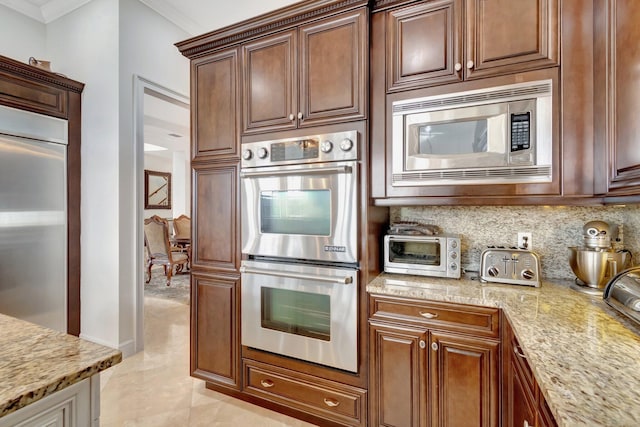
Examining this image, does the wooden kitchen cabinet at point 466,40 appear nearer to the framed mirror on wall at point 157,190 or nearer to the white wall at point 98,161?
the white wall at point 98,161

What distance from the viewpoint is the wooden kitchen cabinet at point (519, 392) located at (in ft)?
3.09

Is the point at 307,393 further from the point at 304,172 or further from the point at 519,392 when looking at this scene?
the point at 304,172

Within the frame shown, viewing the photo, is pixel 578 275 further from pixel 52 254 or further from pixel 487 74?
pixel 52 254

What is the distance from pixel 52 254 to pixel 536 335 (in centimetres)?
352

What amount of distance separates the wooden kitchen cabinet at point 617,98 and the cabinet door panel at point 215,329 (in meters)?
2.03

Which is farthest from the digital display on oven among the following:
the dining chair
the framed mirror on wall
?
the framed mirror on wall

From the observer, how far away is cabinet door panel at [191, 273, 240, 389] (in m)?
2.10

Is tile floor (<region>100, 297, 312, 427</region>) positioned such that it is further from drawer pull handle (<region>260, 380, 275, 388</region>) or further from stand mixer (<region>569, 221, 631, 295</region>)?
stand mixer (<region>569, 221, 631, 295</region>)

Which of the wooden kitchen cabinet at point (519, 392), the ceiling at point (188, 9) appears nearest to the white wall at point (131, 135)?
the ceiling at point (188, 9)

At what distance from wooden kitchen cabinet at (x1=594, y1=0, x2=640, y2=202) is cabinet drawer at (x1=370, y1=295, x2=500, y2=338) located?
2.42ft

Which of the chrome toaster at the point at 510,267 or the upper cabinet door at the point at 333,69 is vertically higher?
the upper cabinet door at the point at 333,69

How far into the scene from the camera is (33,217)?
8.59 ft

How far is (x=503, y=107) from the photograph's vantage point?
5.12ft

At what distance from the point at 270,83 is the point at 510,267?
1.80m
